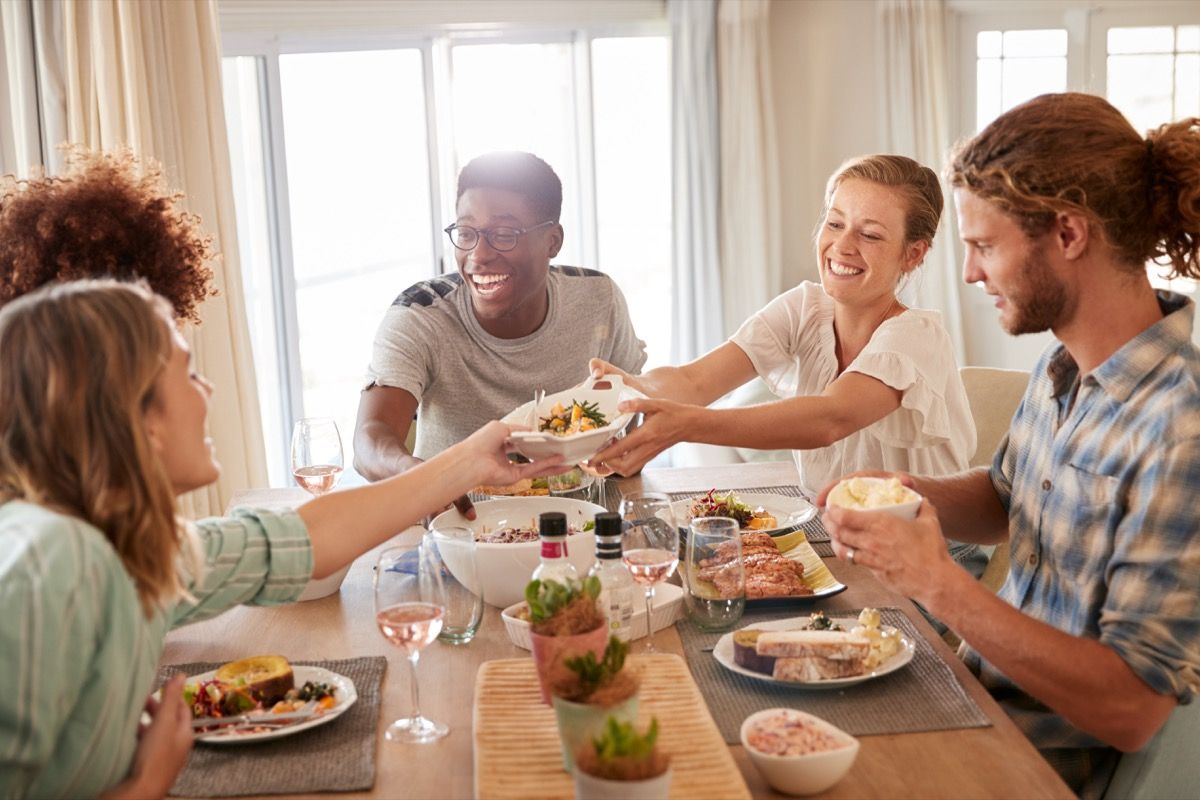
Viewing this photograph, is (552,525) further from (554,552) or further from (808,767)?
(808,767)

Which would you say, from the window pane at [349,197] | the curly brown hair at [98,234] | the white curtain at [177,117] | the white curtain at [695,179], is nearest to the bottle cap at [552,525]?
the curly brown hair at [98,234]

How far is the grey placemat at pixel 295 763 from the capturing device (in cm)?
138

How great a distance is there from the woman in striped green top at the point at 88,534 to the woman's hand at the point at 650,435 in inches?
41.4

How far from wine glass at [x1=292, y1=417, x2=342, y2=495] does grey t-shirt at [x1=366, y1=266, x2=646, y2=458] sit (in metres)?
0.60

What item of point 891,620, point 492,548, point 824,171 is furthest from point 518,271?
point 824,171

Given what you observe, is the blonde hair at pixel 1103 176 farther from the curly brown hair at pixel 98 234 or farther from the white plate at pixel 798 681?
the curly brown hair at pixel 98 234

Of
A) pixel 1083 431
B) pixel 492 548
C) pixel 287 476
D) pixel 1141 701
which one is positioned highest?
pixel 1083 431

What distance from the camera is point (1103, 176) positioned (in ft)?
5.49

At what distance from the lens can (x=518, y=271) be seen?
2943 mm

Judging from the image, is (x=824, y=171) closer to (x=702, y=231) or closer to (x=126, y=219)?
(x=702, y=231)

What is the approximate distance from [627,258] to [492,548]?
397cm

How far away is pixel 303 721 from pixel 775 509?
3.82 feet

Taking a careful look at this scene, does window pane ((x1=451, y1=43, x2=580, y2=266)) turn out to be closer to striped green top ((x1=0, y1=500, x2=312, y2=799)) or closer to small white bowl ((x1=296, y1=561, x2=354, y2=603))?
small white bowl ((x1=296, y1=561, x2=354, y2=603))

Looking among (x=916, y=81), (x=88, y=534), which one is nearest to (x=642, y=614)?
(x=88, y=534)
